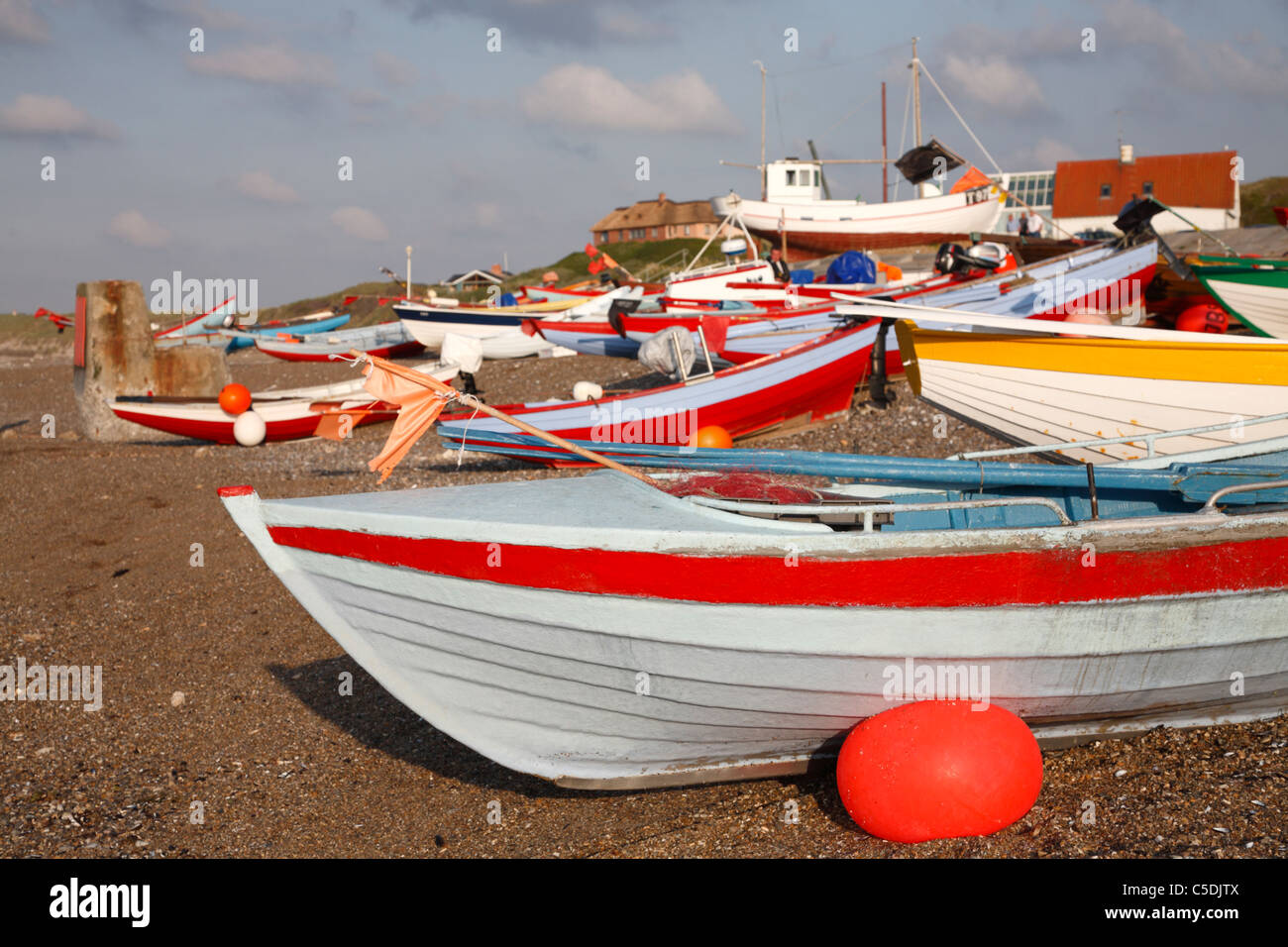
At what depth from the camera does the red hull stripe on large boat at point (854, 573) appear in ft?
12.2

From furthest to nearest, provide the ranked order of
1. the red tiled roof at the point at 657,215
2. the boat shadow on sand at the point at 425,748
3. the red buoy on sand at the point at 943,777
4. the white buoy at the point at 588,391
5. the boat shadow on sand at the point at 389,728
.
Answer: the red tiled roof at the point at 657,215, the white buoy at the point at 588,391, the boat shadow on sand at the point at 389,728, the boat shadow on sand at the point at 425,748, the red buoy on sand at the point at 943,777

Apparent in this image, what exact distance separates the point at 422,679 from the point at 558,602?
3.14ft

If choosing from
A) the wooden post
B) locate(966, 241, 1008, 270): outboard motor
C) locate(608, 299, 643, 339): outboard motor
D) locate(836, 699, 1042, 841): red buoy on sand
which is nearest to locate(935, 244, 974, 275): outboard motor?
locate(966, 241, 1008, 270): outboard motor

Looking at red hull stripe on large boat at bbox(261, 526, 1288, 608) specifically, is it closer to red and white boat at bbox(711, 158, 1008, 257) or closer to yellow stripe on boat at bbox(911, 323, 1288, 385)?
yellow stripe on boat at bbox(911, 323, 1288, 385)

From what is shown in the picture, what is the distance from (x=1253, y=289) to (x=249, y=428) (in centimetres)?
1432

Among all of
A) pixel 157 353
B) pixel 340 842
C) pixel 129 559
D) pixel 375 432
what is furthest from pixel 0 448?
pixel 340 842

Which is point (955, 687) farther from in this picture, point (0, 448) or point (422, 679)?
point (0, 448)

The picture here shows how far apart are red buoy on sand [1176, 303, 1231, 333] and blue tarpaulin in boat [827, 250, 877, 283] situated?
23.0 ft

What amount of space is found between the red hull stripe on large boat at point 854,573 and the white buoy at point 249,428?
11.2m

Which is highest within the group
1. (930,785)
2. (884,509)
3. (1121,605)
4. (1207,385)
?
(1207,385)

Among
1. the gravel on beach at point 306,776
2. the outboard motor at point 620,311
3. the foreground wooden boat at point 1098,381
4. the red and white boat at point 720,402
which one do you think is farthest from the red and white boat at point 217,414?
the foreground wooden boat at point 1098,381

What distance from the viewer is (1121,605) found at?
3955mm

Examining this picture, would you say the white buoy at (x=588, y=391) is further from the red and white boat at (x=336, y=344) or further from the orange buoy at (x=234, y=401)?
the red and white boat at (x=336, y=344)

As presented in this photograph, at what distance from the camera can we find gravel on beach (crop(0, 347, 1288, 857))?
385 centimetres
